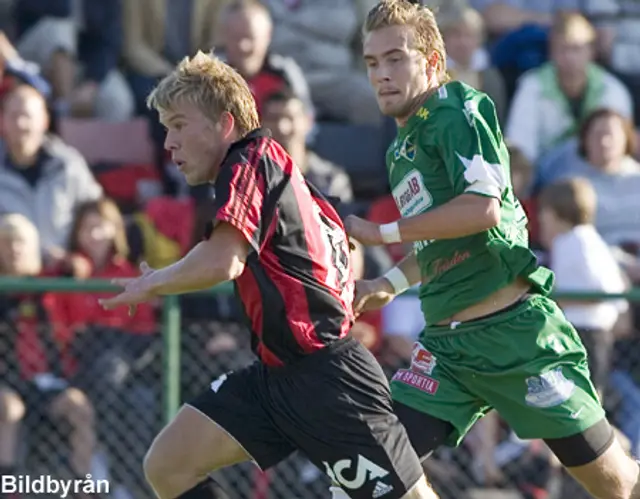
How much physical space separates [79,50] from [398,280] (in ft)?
17.4

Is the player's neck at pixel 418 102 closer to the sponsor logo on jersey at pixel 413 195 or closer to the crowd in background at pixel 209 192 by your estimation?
the sponsor logo on jersey at pixel 413 195

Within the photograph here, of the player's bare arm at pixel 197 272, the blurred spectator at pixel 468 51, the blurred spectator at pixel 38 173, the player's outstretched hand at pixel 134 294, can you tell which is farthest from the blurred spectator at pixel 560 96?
the player's outstretched hand at pixel 134 294

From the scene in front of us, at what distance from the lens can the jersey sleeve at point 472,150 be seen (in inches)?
192

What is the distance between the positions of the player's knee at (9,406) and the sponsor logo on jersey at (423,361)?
2.75 m

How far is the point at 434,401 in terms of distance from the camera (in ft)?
17.1

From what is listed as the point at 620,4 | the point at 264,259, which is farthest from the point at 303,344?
the point at 620,4

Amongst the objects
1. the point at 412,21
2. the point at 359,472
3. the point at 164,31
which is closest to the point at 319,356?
the point at 359,472

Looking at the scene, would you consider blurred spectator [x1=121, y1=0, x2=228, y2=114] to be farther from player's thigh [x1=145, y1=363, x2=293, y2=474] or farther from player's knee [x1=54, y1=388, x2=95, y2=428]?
player's thigh [x1=145, y1=363, x2=293, y2=474]

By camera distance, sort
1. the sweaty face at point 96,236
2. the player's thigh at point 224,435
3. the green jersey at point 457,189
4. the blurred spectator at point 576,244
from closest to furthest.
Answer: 1. the green jersey at point 457,189
2. the player's thigh at point 224,435
3. the blurred spectator at point 576,244
4. the sweaty face at point 96,236

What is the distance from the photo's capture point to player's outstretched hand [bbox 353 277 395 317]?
5316 millimetres

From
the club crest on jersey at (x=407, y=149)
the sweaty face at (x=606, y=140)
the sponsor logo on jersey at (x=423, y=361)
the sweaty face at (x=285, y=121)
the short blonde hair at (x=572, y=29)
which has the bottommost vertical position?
the sponsor logo on jersey at (x=423, y=361)

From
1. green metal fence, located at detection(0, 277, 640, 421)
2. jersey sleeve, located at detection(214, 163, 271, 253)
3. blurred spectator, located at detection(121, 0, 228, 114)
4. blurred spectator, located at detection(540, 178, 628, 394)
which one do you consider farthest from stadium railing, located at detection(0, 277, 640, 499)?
jersey sleeve, located at detection(214, 163, 271, 253)

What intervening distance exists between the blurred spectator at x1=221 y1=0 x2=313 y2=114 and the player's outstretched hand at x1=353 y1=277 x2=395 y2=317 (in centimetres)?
327

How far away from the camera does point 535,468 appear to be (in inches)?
298
